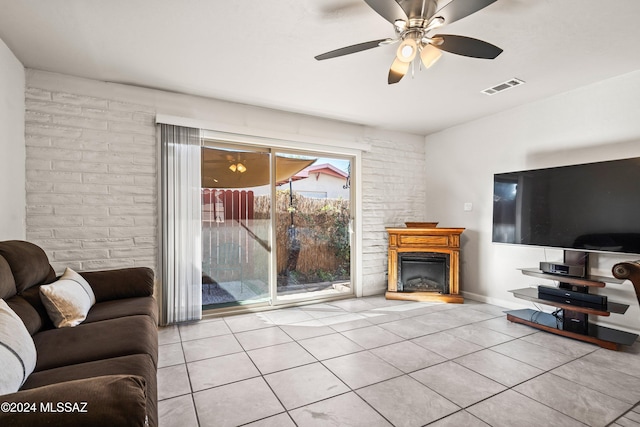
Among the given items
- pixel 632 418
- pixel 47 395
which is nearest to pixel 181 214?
pixel 47 395

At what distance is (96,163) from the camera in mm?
2910

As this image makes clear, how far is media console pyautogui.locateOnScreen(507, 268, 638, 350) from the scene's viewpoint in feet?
8.77

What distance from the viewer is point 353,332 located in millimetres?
3010

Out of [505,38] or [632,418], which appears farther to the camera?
[505,38]

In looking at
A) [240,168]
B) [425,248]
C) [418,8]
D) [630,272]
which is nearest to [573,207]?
[425,248]

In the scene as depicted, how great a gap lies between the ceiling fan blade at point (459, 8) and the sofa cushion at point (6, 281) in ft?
8.59

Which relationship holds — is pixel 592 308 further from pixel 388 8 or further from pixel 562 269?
pixel 388 8

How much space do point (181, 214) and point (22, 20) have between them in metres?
1.80

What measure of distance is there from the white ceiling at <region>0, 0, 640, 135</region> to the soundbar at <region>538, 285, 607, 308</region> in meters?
2.01

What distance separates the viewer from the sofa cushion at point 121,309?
205 cm

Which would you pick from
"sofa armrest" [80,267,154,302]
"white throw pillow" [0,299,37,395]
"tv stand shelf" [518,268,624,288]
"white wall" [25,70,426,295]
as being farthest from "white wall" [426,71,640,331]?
"white throw pillow" [0,299,37,395]

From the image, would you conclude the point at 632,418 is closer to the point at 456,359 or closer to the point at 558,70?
the point at 456,359

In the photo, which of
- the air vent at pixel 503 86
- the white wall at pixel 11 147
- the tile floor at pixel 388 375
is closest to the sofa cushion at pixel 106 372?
the tile floor at pixel 388 375

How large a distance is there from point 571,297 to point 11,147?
4.95 meters
